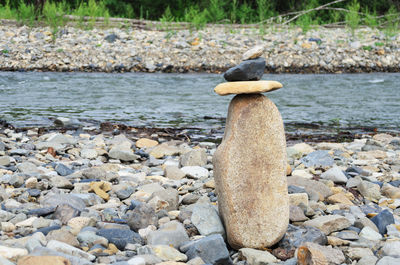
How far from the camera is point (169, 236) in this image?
279cm

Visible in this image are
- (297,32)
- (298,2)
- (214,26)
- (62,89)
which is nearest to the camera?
(62,89)

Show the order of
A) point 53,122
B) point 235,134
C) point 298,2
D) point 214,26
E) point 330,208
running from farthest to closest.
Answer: point 298,2, point 214,26, point 53,122, point 330,208, point 235,134

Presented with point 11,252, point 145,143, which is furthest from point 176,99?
point 11,252

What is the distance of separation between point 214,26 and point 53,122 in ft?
36.0

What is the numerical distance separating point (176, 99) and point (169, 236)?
660 cm

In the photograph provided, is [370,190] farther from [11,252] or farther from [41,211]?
[11,252]

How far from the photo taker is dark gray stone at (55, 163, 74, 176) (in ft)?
13.5

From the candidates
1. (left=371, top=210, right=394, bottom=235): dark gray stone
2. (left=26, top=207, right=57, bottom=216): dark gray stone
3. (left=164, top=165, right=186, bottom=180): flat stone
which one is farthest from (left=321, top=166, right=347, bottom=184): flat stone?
(left=26, top=207, right=57, bottom=216): dark gray stone

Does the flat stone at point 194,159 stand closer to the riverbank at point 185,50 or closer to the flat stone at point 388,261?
the flat stone at point 388,261

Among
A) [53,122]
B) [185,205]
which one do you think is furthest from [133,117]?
[185,205]

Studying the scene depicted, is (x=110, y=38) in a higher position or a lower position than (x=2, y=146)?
higher

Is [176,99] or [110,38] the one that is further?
[110,38]

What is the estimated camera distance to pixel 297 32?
15.8 m

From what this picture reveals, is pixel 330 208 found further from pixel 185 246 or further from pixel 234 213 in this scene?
pixel 185 246
